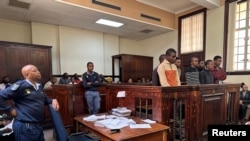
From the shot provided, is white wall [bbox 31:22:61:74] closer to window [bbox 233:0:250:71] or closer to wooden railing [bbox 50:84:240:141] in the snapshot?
wooden railing [bbox 50:84:240:141]

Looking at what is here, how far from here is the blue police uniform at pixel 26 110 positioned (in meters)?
1.75

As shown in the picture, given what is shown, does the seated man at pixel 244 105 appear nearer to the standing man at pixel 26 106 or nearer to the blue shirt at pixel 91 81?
the blue shirt at pixel 91 81

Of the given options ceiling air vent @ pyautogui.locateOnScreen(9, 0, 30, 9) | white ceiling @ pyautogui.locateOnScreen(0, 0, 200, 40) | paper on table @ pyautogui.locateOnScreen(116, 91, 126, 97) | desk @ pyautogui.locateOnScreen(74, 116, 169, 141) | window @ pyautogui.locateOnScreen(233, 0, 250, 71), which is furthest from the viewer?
window @ pyautogui.locateOnScreen(233, 0, 250, 71)

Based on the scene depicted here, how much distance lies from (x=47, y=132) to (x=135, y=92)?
256cm

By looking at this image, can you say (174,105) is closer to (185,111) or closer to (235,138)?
(185,111)

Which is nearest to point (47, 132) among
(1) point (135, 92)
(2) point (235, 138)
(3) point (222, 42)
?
(1) point (135, 92)

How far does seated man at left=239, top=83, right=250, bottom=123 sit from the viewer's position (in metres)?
4.35

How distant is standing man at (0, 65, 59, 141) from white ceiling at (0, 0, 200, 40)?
321 cm

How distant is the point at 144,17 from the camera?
6.02 meters

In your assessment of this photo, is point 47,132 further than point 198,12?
No

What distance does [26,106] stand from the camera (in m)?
1.81

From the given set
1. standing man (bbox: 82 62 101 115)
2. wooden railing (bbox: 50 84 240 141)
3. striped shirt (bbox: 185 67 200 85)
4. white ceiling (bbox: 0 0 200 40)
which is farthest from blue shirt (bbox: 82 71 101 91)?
white ceiling (bbox: 0 0 200 40)

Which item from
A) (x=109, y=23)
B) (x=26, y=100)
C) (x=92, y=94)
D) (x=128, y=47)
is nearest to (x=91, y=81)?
(x=92, y=94)

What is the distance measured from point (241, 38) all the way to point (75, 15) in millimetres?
5262
